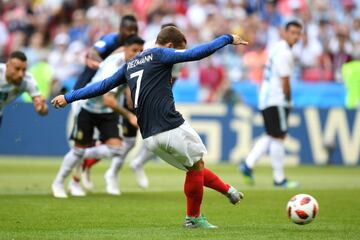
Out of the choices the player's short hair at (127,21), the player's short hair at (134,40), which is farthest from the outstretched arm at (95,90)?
the player's short hair at (127,21)

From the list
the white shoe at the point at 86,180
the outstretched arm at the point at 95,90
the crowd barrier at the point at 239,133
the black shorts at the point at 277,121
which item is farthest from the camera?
the crowd barrier at the point at 239,133

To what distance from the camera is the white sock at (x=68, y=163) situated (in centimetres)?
1315

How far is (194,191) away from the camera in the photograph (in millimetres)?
9578

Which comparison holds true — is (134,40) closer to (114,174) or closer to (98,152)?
(98,152)

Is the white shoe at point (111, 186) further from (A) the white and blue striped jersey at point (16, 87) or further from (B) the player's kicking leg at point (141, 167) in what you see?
(A) the white and blue striped jersey at point (16, 87)

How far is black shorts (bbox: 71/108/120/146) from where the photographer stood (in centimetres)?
1357

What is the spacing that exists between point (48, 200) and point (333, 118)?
11009 millimetres

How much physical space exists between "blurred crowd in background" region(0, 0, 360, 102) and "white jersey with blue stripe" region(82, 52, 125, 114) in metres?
9.91

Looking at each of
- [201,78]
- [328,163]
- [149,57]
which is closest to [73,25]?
→ [201,78]

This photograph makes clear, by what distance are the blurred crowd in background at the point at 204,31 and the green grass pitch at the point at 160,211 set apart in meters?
7.16

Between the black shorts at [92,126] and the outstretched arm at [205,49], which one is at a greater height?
the outstretched arm at [205,49]

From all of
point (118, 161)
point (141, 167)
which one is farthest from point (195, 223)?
point (141, 167)

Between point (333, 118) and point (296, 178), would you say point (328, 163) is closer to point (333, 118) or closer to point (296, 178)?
point (333, 118)

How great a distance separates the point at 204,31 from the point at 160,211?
1482 cm
